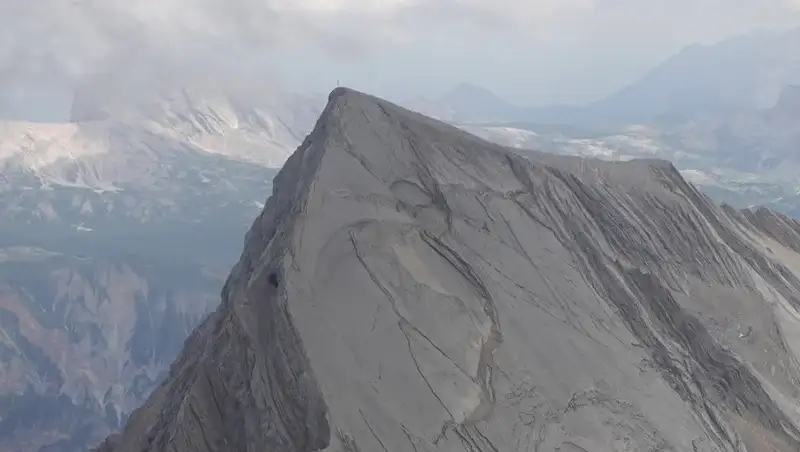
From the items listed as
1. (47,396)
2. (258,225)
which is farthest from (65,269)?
(258,225)

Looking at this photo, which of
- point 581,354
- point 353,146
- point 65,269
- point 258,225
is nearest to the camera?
point 581,354

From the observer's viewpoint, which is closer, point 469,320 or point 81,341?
point 469,320

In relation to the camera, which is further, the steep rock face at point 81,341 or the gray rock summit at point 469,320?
the steep rock face at point 81,341

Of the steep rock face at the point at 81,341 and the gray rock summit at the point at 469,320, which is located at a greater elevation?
the gray rock summit at the point at 469,320

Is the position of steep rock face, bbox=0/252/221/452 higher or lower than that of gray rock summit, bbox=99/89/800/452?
lower

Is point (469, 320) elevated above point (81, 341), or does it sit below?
above

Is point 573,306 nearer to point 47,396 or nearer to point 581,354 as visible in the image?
point 581,354

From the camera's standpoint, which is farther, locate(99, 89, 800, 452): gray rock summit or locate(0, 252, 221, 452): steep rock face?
locate(0, 252, 221, 452): steep rock face

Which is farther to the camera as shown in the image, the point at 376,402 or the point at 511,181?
the point at 511,181
